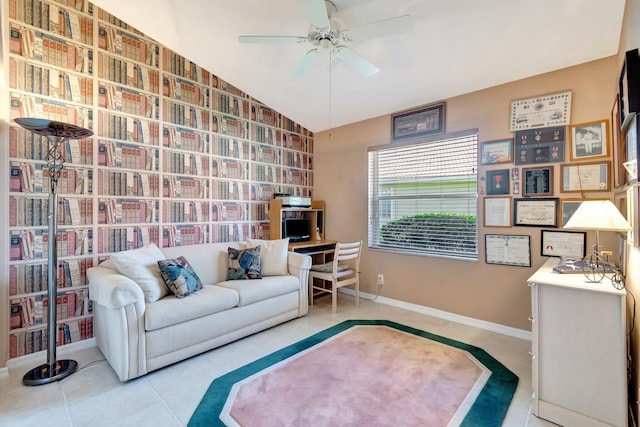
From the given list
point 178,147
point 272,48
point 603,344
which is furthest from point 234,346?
point 272,48

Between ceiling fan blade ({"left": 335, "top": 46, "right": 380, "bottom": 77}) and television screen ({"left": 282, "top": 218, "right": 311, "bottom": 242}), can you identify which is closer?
ceiling fan blade ({"left": 335, "top": 46, "right": 380, "bottom": 77})

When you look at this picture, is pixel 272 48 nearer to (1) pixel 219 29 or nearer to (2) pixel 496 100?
(1) pixel 219 29

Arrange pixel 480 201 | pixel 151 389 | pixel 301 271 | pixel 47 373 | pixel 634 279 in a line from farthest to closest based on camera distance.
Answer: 1. pixel 301 271
2. pixel 480 201
3. pixel 47 373
4. pixel 151 389
5. pixel 634 279

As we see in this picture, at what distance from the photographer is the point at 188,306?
245cm

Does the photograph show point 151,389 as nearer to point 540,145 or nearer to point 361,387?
point 361,387

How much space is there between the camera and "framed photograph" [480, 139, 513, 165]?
298 centimetres

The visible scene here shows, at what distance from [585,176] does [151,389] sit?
3.88 metres

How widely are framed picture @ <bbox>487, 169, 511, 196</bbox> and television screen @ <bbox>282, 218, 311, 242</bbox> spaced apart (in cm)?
252

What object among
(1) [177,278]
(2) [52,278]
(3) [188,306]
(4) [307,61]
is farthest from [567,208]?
(2) [52,278]

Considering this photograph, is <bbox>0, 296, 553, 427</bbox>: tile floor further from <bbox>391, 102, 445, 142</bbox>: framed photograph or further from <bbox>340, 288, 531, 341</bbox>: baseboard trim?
<bbox>391, 102, 445, 142</bbox>: framed photograph

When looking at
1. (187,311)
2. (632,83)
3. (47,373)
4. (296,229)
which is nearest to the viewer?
(632,83)

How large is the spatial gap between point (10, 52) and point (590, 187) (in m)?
4.93

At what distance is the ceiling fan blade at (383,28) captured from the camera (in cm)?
199

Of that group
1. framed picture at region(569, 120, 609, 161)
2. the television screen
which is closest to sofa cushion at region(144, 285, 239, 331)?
the television screen
